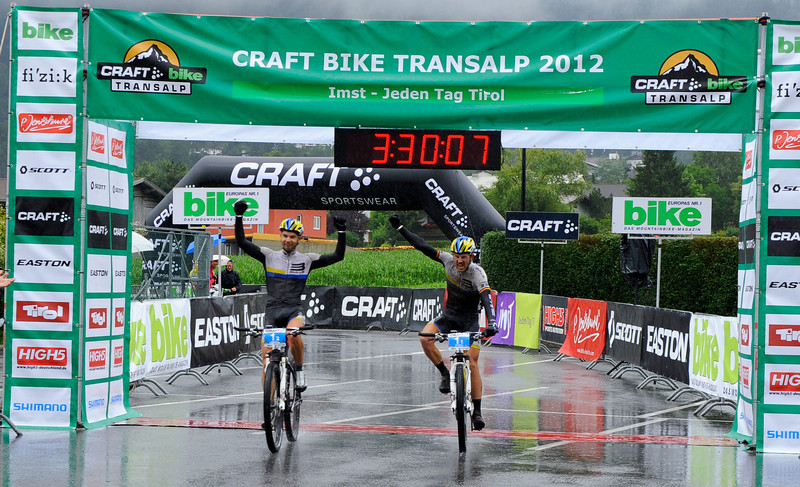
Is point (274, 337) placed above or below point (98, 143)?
below

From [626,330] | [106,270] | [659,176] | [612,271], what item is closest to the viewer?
[106,270]

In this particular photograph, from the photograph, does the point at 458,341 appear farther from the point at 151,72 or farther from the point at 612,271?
the point at 612,271

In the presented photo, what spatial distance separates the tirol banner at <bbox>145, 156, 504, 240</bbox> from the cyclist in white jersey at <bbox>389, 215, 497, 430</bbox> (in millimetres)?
15009

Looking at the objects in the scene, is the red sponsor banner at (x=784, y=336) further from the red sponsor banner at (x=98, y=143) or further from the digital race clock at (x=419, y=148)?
the red sponsor banner at (x=98, y=143)

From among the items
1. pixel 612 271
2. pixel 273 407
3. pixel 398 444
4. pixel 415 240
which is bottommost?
pixel 398 444

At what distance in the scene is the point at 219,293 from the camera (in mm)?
20969

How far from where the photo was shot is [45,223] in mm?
11102

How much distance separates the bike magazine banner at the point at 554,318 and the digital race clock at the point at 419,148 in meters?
12.6

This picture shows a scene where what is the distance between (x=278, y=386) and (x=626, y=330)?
1057 cm

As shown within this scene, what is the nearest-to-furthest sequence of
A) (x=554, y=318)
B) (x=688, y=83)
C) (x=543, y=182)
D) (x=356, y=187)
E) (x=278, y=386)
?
(x=278, y=386) < (x=688, y=83) < (x=554, y=318) < (x=356, y=187) < (x=543, y=182)

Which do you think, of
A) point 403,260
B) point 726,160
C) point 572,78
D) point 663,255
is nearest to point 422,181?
point 663,255

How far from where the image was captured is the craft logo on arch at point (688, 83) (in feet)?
36.0

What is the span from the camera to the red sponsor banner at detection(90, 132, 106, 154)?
11.4 metres

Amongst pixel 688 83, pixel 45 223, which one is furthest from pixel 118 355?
pixel 688 83
